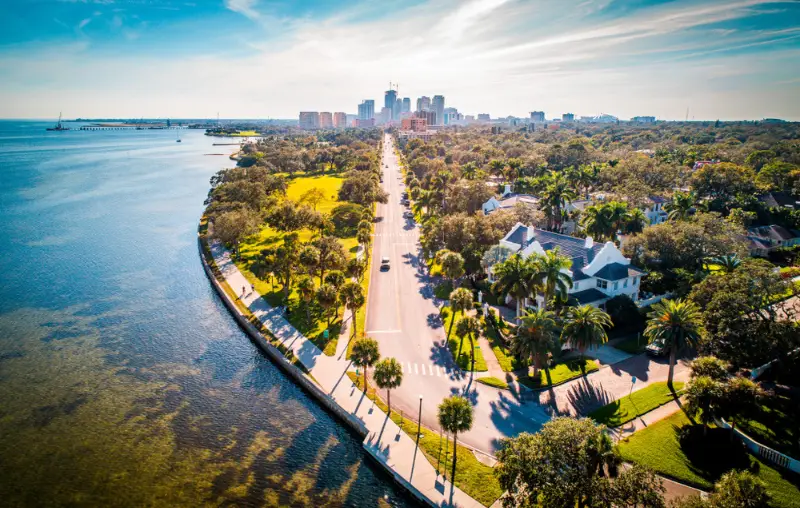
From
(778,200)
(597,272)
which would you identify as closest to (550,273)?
(597,272)

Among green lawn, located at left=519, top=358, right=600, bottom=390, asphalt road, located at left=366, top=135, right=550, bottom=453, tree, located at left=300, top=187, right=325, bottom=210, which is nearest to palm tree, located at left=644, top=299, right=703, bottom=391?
green lawn, located at left=519, top=358, right=600, bottom=390

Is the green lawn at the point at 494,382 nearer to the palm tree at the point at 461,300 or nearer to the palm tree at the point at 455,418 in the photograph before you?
the palm tree at the point at 461,300

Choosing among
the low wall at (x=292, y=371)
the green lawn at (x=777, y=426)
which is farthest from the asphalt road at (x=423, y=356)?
the green lawn at (x=777, y=426)

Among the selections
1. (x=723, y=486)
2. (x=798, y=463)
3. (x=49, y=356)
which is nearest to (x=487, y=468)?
(x=723, y=486)

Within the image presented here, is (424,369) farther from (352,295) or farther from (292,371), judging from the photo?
(292,371)

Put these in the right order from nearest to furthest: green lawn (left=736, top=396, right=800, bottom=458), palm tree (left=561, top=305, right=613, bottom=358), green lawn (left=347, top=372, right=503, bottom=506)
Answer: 1. green lawn (left=347, top=372, right=503, bottom=506)
2. green lawn (left=736, top=396, right=800, bottom=458)
3. palm tree (left=561, top=305, right=613, bottom=358)

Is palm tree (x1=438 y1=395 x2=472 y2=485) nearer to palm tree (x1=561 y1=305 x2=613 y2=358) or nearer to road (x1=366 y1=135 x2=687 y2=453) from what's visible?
road (x1=366 y1=135 x2=687 y2=453)
